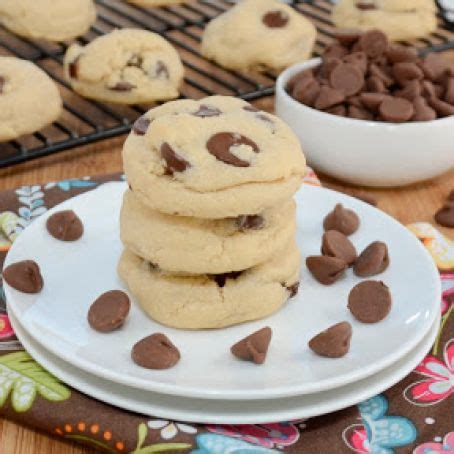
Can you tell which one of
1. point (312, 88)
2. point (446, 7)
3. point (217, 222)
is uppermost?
point (217, 222)

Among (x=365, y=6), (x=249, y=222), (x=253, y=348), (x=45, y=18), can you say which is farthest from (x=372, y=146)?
(x=45, y=18)

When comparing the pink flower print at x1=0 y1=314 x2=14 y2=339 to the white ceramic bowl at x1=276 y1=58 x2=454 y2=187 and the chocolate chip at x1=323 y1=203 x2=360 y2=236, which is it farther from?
the white ceramic bowl at x1=276 y1=58 x2=454 y2=187

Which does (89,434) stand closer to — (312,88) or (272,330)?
(272,330)

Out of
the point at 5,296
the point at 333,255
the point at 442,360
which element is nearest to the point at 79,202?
the point at 5,296

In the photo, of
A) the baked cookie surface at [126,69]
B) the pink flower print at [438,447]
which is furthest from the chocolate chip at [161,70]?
the pink flower print at [438,447]

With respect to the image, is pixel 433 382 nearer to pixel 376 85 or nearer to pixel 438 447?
pixel 438 447

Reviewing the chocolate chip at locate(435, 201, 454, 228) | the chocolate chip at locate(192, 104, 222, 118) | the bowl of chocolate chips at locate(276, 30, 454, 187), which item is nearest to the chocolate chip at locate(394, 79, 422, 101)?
the bowl of chocolate chips at locate(276, 30, 454, 187)
